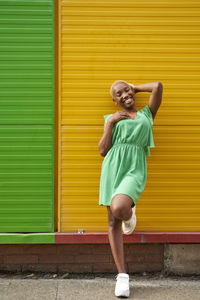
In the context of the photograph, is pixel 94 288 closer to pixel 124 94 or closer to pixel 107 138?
pixel 107 138

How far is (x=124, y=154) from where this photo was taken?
138 inches

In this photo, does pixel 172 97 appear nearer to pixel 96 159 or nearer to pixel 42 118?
pixel 96 159

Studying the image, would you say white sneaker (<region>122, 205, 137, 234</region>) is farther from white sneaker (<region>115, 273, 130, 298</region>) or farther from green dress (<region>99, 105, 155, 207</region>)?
white sneaker (<region>115, 273, 130, 298</region>)

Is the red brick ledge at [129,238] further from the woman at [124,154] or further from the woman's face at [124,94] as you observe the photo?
the woman's face at [124,94]

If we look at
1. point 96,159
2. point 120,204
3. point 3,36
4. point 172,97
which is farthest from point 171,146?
point 3,36

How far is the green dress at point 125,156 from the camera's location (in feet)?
11.4

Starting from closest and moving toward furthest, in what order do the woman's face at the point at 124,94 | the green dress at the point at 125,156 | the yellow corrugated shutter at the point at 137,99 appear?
the green dress at the point at 125,156, the woman's face at the point at 124,94, the yellow corrugated shutter at the point at 137,99

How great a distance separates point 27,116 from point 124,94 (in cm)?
109

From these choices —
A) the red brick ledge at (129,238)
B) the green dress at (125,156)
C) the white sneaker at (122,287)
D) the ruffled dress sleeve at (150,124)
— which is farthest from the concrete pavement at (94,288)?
the ruffled dress sleeve at (150,124)

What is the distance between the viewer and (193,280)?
3867mm

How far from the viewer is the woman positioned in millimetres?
3369

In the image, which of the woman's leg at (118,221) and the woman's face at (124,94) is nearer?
the woman's leg at (118,221)

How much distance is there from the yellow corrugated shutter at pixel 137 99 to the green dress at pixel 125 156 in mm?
448

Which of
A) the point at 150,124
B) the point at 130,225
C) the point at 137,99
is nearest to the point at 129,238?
the point at 130,225
